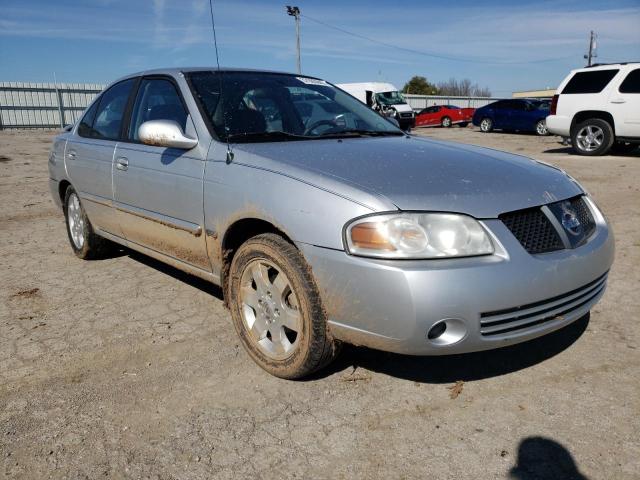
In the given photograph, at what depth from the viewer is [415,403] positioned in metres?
2.46

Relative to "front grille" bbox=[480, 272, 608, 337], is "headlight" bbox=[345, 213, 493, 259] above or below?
above

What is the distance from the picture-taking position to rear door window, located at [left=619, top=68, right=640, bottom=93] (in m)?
10.7

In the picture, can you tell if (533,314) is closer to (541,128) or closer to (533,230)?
(533,230)

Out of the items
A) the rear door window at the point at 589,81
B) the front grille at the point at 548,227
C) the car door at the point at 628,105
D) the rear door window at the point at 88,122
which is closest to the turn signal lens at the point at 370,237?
the front grille at the point at 548,227

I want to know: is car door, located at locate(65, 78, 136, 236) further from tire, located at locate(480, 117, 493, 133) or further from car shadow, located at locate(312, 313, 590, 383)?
tire, located at locate(480, 117, 493, 133)

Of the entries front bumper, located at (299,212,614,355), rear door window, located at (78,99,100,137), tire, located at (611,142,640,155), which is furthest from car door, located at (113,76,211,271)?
tire, located at (611,142,640,155)

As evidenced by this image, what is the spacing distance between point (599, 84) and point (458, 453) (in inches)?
449

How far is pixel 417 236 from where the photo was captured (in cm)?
215

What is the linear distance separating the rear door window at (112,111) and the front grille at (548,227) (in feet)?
9.51

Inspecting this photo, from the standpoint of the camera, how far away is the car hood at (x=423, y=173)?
225 cm

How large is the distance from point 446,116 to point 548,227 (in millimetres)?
27055

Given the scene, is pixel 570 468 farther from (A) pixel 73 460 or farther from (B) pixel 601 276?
(A) pixel 73 460

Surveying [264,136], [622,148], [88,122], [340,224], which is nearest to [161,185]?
[264,136]

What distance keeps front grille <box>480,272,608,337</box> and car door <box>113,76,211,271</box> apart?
1.63 metres
